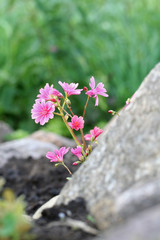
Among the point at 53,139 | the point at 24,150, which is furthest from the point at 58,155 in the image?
the point at 53,139

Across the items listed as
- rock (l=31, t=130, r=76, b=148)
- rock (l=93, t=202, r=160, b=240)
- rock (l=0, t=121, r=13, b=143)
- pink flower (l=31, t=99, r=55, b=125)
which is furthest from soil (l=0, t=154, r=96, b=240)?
rock (l=0, t=121, r=13, b=143)

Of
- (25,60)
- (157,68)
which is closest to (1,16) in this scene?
(25,60)

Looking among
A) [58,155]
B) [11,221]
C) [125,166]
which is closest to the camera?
[11,221]

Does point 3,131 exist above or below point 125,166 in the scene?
above

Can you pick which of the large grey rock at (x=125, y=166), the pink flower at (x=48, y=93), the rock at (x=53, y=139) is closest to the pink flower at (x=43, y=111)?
the pink flower at (x=48, y=93)

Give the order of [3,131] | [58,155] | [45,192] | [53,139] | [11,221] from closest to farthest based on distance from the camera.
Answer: [11,221]
[58,155]
[45,192]
[53,139]
[3,131]

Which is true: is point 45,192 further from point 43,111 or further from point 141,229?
point 141,229

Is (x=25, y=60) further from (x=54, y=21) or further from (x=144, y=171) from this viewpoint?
(x=144, y=171)

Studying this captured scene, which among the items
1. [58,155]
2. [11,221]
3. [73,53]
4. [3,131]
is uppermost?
[73,53]
